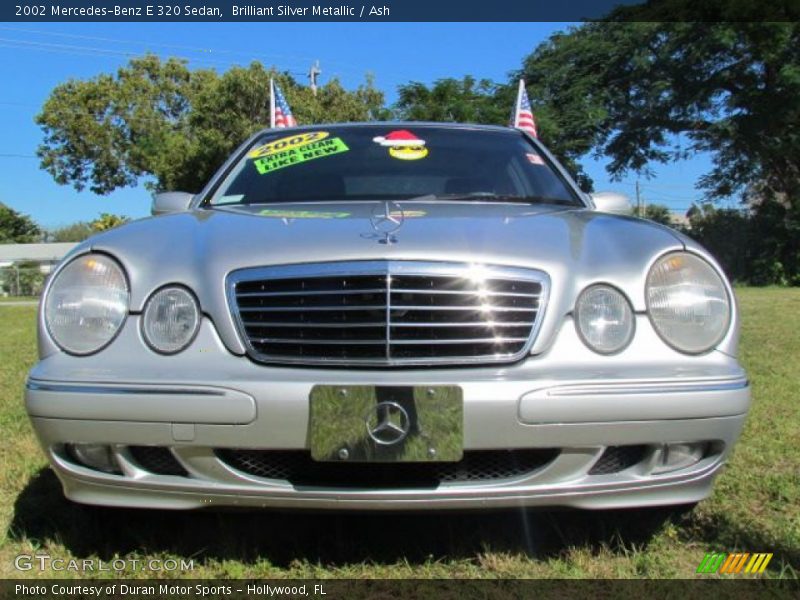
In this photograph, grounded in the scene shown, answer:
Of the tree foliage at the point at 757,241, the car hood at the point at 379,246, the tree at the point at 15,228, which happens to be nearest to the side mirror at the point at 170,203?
the car hood at the point at 379,246

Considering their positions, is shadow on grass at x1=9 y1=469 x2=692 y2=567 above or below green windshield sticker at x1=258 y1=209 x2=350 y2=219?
below

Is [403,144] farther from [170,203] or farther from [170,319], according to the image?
[170,319]

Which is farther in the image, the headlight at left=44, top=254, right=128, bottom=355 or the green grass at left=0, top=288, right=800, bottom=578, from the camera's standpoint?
the green grass at left=0, top=288, right=800, bottom=578

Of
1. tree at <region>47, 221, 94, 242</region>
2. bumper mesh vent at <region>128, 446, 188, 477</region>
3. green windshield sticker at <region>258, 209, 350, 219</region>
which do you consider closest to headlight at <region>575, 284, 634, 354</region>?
green windshield sticker at <region>258, 209, 350, 219</region>

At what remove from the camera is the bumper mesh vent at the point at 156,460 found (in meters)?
2.19

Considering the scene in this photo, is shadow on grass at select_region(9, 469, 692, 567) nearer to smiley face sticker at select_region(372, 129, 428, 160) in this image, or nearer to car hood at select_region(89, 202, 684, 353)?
car hood at select_region(89, 202, 684, 353)

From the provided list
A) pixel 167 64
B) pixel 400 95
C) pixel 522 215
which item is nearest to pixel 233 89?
pixel 400 95

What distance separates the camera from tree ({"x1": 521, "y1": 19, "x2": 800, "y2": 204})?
78.2 feet

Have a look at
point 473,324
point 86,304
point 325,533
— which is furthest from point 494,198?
point 86,304

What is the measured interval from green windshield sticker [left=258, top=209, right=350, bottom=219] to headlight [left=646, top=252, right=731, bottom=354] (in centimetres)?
101

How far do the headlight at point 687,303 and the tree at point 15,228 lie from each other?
253 ft

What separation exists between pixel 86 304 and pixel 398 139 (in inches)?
72.2

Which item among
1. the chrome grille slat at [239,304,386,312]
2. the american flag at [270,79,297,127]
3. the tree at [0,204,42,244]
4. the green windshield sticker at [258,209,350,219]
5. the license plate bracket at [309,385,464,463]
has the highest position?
the tree at [0,204,42,244]

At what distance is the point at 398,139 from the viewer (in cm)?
367
